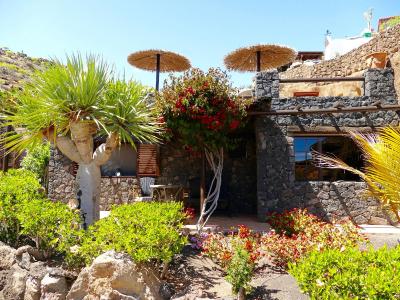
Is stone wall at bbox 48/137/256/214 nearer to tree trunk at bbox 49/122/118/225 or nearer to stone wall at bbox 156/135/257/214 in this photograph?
stone wall at bbox 156/135/257/214

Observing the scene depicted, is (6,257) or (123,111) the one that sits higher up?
(123,111)

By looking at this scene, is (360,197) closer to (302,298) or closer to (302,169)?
(302,169)

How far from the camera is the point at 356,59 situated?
1803 cm

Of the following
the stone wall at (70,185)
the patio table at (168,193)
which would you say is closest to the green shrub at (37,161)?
the stone wall at (70,185)

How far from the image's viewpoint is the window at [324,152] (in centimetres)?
1023

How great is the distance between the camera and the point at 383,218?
966 centimetres

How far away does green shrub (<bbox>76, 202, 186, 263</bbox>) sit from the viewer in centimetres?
477

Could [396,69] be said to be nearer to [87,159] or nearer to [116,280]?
[87,159]

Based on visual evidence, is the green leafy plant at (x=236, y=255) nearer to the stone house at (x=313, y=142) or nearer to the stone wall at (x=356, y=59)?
the stone house at (x=313, y=142)

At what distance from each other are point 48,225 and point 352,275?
15.5ft

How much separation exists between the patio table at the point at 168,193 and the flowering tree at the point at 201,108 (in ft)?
4.90

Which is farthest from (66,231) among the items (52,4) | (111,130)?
(52,4)

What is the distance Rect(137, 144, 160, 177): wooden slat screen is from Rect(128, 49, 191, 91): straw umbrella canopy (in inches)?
146

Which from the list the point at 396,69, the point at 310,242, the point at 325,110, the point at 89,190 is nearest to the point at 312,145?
the point at 325,110
